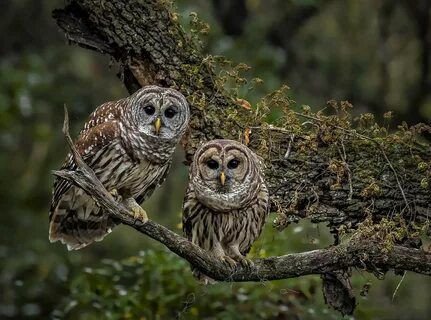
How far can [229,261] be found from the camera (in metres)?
5.08

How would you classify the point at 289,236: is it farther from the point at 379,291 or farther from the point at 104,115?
the point at 379,291

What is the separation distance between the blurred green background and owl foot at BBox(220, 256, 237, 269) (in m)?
2.23

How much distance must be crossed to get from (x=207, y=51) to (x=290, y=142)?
293 centimetres

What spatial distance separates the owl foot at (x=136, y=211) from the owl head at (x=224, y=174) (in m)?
0.33

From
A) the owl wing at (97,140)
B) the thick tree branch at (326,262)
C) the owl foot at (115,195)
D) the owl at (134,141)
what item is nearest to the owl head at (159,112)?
the owl at (134,141)

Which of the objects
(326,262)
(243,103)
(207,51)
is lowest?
(326,262)

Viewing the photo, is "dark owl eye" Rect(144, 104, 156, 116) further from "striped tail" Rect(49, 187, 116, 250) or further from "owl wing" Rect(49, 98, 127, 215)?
"striped tail" Rect(49, 187, 116, 250)

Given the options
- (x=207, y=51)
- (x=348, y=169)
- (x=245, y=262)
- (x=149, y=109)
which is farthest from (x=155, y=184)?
(x=207, y=51)

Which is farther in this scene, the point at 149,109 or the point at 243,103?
the point at 243,103

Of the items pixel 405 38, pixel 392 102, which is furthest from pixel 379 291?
pixel 405 38

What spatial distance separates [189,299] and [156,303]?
1.90 feet

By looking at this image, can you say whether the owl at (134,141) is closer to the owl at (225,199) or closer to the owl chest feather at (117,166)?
the owl chest feather at (117,166)

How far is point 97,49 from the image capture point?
5.48m

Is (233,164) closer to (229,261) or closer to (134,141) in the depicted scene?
(229,261)
